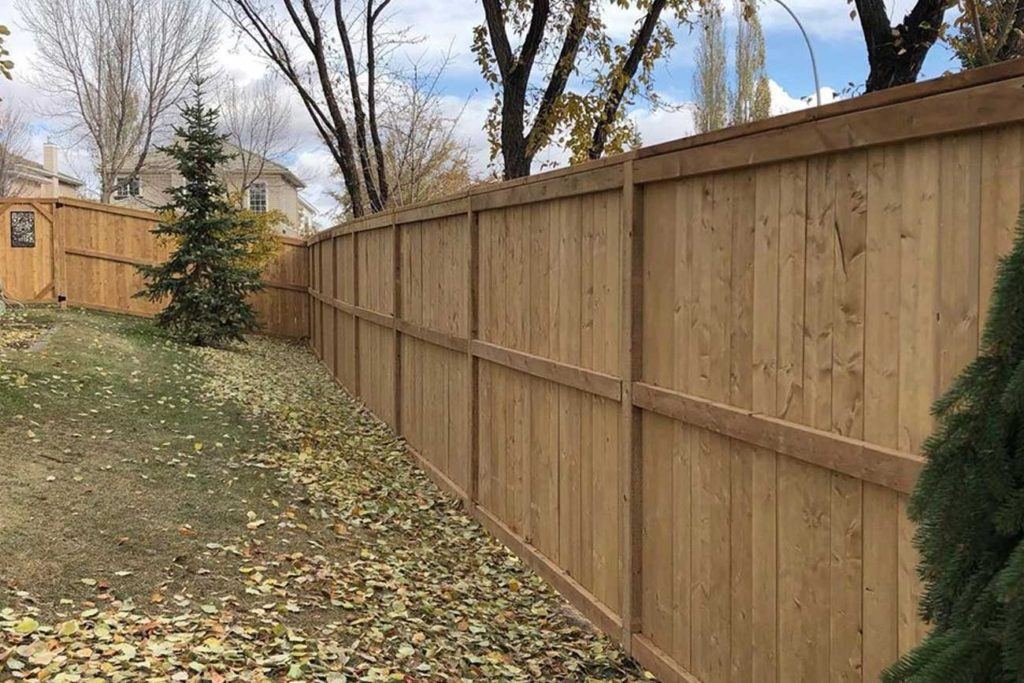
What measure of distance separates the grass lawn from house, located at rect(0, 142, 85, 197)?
3384 centimetres

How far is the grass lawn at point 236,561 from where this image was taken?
3766mm

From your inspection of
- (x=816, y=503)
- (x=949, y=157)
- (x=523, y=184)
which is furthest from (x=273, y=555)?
(x=949, y=157)

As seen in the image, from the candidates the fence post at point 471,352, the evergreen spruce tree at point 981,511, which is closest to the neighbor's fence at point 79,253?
the fence post at point 471,352

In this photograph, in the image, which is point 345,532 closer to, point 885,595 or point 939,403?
point 885,595

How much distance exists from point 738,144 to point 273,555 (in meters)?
3.36

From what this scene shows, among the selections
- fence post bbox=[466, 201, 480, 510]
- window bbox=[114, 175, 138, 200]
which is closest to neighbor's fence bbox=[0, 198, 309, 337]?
fence post bbox=[466, 201, 480, 510]

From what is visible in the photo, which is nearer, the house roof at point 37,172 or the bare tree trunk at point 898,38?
the bare tree trunk at point 898,38

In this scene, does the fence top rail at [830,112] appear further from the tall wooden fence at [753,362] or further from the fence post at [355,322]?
the fence post at [355,322]

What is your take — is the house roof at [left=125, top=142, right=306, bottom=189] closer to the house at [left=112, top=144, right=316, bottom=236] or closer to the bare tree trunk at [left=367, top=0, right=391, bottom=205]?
the house at [left=112, top=144, right=316, bottom=236]

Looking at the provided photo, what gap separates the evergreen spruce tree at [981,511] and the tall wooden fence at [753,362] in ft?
1.95

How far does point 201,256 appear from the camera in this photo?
576 inches

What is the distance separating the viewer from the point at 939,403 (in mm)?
1744

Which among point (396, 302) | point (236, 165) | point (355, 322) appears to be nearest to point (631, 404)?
point (396, 302)

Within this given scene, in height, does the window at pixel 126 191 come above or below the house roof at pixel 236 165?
below
